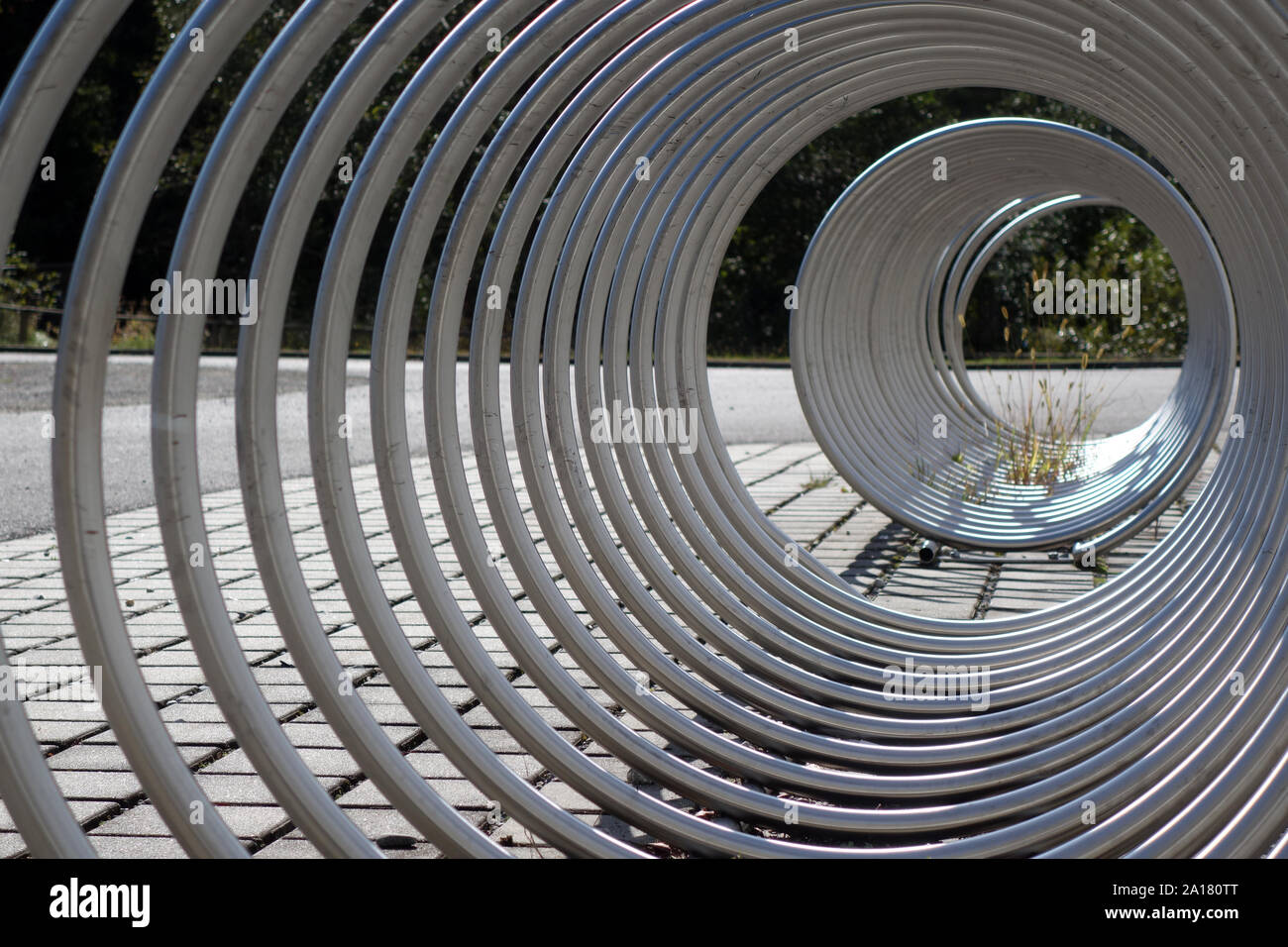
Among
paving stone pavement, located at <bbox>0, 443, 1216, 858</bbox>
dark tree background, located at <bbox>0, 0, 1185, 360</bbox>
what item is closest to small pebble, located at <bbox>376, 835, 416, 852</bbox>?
paving stone pavement, located at <bbox>0, 443, 1216, 858</bbox>

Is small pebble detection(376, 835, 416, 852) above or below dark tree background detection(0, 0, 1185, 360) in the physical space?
below

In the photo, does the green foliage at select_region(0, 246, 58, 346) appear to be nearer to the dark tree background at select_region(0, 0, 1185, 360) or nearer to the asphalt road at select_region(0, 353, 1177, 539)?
the dark tree background at select_region(0, 0, 1185, 360)

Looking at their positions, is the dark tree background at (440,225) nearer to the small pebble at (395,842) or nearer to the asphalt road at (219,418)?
the asphalt road at (219,418)

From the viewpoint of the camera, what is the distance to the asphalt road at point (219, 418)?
8.10 metres

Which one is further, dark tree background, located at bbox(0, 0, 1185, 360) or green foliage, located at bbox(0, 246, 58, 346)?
green foliage, located at bbox(0, 246, 58, 346)

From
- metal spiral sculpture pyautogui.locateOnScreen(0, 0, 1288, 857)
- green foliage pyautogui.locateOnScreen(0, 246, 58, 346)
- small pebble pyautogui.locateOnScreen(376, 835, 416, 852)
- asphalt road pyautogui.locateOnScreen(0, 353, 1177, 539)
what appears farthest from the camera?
green foliage pyautogui.locateOnScreen(0, 246, 58, 346)

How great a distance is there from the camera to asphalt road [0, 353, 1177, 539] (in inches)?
319

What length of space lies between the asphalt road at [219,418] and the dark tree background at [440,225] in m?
5.00

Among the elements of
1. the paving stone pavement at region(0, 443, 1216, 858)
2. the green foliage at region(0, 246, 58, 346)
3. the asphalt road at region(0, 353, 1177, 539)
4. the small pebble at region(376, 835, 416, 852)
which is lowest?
the small pebble at region(376, 835, 416, 852)

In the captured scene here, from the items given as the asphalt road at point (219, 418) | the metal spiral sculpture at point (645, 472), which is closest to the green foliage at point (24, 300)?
the asphalt road at point (219, 418)

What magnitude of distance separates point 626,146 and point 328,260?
1537 mm

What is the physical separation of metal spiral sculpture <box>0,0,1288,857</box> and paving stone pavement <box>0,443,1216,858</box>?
1.01 feet
